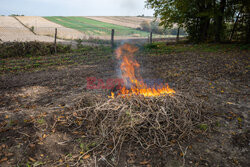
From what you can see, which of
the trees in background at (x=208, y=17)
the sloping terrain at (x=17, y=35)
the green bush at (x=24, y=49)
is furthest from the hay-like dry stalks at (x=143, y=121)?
the trees in background at (x=208, y=17)

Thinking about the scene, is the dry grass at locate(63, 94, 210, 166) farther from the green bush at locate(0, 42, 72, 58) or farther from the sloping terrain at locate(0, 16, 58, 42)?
the sloping terrain at locate(0, 16, 58, 42)

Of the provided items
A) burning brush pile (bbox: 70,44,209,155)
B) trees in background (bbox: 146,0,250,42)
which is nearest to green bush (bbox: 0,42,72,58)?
burning brush pile (bbox: 70,44,209,155)

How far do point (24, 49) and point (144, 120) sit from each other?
35.9 ft

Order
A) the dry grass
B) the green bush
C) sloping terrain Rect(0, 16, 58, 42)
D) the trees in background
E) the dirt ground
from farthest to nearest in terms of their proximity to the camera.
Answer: the trees in background
sloping terrain Rect(0, 16, 58, 42)
the green bush
the dry grass
the dirt ground

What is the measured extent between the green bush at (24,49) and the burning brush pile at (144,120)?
9311 millimetres

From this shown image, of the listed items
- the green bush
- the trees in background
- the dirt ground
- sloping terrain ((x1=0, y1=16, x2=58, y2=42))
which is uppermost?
the trees in background

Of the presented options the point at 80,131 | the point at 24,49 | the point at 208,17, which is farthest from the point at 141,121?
the point at 208,17

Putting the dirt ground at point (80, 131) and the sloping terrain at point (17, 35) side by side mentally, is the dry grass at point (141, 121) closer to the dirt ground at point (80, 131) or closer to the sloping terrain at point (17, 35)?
the dirt ground at point (80, 131)

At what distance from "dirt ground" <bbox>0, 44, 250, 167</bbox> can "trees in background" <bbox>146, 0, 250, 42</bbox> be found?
8.85 metres

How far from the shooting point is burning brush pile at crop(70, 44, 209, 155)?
3.61 m

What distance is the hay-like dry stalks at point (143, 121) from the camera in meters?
3.60

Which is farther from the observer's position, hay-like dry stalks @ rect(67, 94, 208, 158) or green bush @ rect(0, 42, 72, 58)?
green bush @ rect(0, 42, 72, 58)

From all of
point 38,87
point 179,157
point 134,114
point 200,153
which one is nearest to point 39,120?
point 134,114

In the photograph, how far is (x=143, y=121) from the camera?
3734 mm
